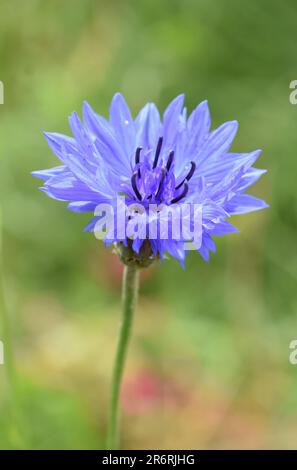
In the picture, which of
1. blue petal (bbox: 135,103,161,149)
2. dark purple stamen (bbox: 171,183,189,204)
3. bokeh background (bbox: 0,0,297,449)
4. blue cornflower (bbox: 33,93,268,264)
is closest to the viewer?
blue cornflower (bbox: 33,93,268,264)

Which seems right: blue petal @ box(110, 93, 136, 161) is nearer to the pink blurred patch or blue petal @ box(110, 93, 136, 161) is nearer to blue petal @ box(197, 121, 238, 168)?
blue petal @ box(197, 121, 238, 168)

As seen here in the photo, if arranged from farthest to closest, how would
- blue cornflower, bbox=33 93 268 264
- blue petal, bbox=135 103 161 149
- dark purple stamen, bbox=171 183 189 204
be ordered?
blue petal, bbox=135 103 161 149 < dark purple stamen, bbox=171 183 189 204 < blue cornflower, bbox=33 93 268 264

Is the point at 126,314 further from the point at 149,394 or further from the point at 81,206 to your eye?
the point at 149,394

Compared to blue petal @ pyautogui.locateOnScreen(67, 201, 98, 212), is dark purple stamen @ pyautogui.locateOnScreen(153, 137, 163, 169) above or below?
above

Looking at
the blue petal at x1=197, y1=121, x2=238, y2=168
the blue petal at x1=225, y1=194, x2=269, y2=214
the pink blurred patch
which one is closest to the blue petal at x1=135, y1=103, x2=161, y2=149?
the blue petal at x1=197, y1=121, x2=238, y2=168

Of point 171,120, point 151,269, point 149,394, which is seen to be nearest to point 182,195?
point 171,120

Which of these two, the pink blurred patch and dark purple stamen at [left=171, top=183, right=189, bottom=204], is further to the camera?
the pink blurred patch
